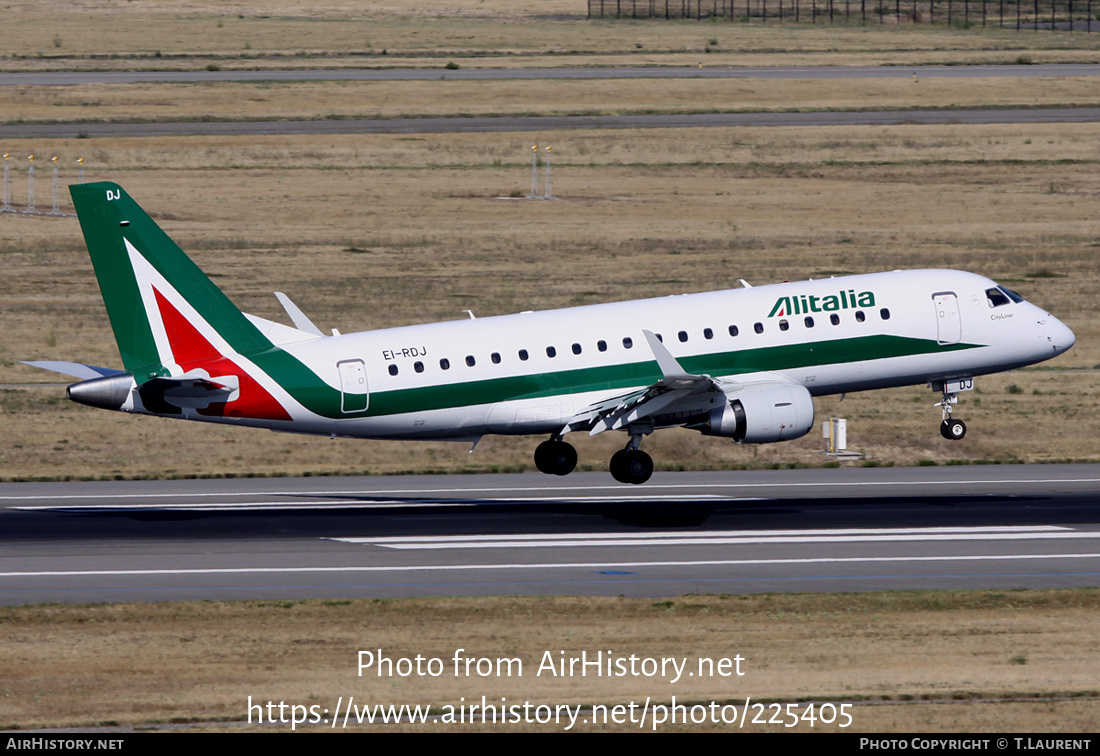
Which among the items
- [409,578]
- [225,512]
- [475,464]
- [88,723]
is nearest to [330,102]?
[475,464]

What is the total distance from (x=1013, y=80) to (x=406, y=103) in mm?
44423

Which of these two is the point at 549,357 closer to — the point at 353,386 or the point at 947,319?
the point at 353,386

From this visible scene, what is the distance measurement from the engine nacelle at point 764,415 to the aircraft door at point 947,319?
6021 millimetres

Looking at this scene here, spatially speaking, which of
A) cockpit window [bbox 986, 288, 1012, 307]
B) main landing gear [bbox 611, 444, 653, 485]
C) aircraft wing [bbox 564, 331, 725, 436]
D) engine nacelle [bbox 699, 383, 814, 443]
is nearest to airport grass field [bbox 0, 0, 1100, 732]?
main landing gear [bbox 611, 444, 653, 485]

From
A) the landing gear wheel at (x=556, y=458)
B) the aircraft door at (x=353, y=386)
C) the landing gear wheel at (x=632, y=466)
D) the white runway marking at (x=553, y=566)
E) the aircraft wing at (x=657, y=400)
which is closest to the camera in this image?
the white runway marking at (x=553, y=566)

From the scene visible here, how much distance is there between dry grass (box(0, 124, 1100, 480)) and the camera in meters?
51.4

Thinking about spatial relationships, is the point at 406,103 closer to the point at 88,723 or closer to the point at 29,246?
the point at 29,246

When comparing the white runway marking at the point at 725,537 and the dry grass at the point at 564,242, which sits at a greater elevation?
the dry grass at the point at 564,242

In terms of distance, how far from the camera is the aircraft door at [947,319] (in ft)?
144

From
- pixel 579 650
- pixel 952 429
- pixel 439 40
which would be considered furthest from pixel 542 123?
pixel 579 650

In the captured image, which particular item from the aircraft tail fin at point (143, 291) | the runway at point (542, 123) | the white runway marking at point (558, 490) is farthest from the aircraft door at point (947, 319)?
the runway at point (542, 123)

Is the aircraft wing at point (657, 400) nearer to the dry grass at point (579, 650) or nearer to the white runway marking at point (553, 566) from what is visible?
the white runway marking at point (553, 566)

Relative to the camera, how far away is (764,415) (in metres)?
39.3

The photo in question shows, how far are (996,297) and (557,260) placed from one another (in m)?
32.3
